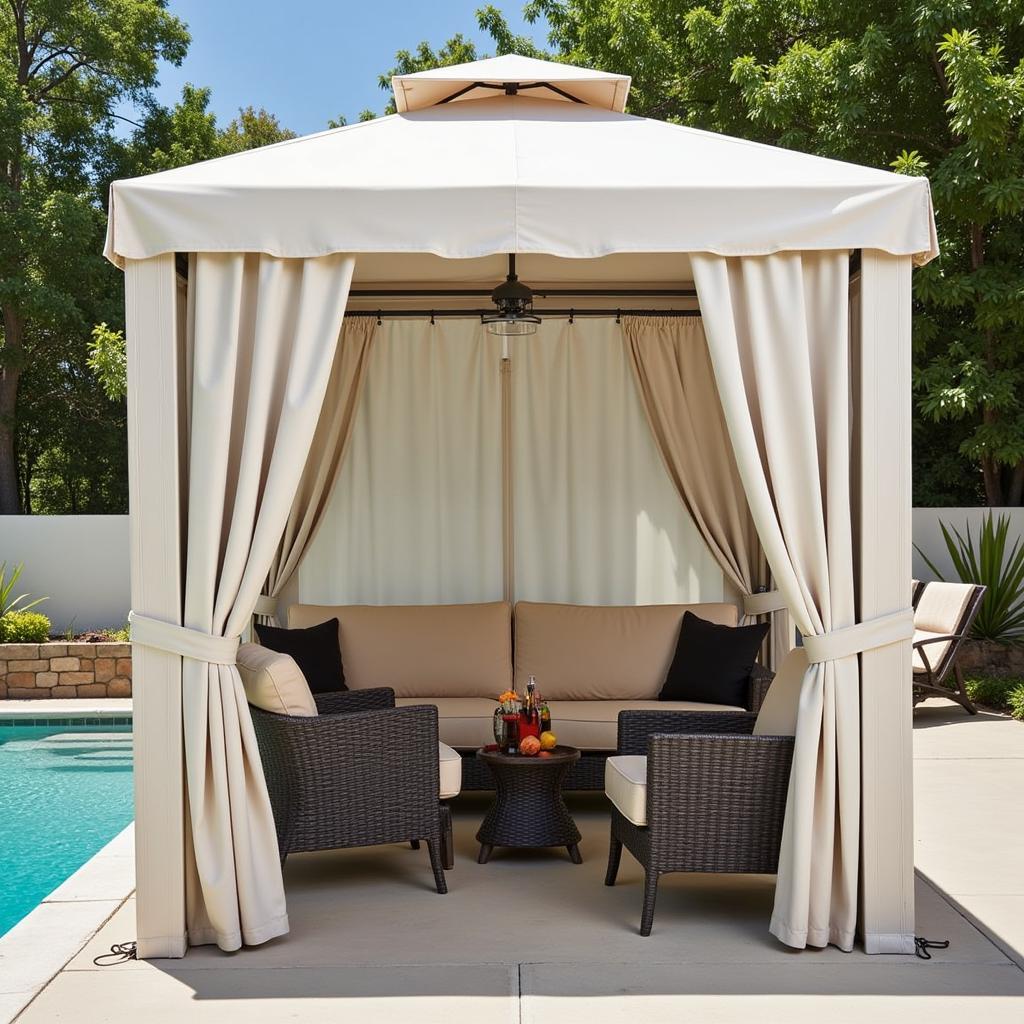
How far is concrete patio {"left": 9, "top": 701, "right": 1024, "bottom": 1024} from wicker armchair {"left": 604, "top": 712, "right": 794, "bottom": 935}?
245mm

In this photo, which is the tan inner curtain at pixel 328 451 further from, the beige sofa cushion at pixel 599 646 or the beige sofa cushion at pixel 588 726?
the beige sofa cushion at pixel 588 726

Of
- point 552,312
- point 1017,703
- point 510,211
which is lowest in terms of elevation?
point 1017,703

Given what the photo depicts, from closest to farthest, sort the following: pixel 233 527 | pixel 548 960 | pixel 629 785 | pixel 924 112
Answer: pixel 548 960
pixel 233 527
pixel 629 785
pixel 924 112

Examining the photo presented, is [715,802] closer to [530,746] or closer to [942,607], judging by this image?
[530,746]

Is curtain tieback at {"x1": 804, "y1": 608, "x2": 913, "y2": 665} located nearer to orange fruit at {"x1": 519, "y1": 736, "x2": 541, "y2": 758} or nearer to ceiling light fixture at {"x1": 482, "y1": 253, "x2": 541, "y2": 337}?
orange fruit at {"x1": 519, "y1": 736, "x2": 541, "y2": 758}

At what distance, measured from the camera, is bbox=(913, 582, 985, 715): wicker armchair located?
815 cm

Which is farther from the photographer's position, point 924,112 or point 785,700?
point 924,112

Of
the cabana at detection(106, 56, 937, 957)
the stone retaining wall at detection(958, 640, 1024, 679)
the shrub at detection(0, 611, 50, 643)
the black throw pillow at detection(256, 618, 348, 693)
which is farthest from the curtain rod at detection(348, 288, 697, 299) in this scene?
the shrub at detection(0, 611, 50, 643)

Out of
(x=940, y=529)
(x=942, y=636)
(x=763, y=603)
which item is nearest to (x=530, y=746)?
(x=763, y=603)

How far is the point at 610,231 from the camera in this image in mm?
3930

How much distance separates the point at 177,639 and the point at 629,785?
158cm

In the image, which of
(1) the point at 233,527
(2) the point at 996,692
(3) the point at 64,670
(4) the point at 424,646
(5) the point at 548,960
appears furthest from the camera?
(3) the point at 64,670

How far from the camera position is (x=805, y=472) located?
13.1 ft

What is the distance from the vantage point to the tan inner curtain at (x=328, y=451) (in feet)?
22.8
